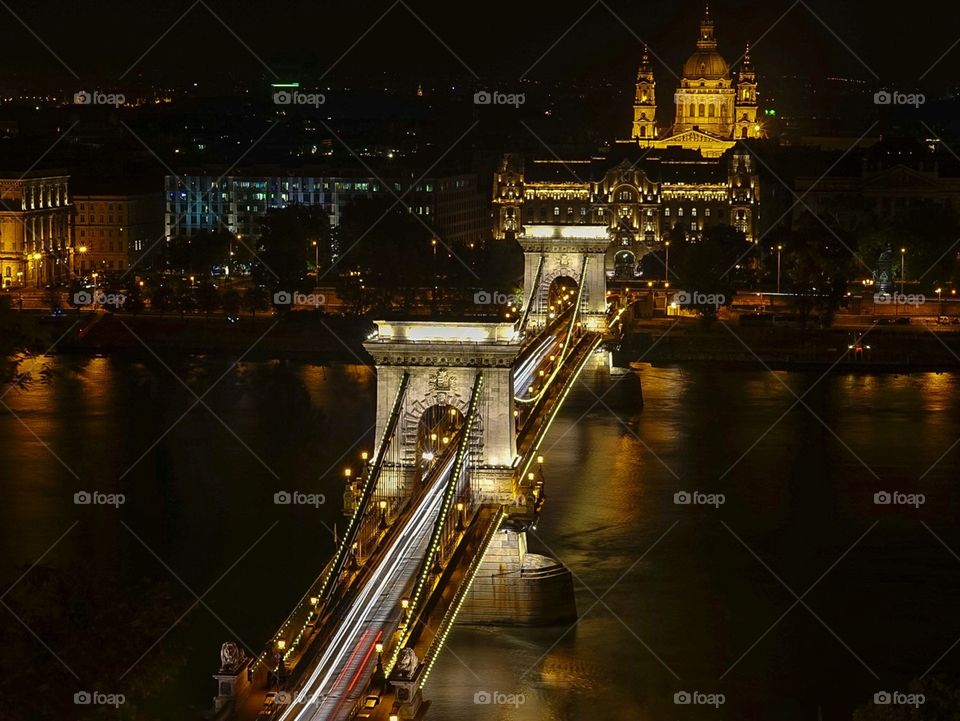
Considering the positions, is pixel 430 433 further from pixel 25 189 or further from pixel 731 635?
pixel 25 189

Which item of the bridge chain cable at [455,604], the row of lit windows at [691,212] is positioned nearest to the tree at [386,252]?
the row of lit windows at [691,212]

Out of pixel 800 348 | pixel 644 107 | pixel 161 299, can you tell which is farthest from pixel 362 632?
pixel 644 107

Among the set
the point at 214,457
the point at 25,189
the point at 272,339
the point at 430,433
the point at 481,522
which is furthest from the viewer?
the point at 25,189

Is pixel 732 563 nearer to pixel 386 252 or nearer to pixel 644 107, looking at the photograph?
pixel 386 252

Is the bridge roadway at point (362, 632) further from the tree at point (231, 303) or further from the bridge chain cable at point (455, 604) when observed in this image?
the tree at point (231, 303)

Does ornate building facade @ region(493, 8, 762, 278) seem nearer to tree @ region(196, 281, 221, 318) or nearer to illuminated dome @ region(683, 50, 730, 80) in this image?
illuminated dome @ region(683, 50, 730, 80)

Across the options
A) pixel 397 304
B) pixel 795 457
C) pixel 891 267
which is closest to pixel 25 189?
pixel 397 304
